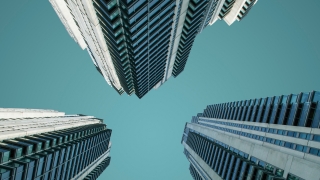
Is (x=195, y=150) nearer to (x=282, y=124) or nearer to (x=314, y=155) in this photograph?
(x=282, y=124)

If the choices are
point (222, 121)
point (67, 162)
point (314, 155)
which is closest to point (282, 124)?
point (314, 155)

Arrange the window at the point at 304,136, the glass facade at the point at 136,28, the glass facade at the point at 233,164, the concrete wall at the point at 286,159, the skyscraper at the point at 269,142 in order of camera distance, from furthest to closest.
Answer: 1. the glass facade at the point at 233,164
2. the window at the point at 304,136
3. the glass facade at the point at 136,28
4. the skyscraper at the point at 269,142
5. the concrete wall at the point at 286,159

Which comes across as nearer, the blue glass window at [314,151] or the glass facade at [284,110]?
the blue glass window at [314,151]

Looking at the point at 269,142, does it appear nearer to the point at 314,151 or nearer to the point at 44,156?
the point at 314,151

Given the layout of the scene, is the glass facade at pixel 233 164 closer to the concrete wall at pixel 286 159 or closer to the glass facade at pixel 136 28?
the concrete wall at pixel 286 159

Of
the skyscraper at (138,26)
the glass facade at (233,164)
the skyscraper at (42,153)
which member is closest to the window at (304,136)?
the glass facade at (233,164)

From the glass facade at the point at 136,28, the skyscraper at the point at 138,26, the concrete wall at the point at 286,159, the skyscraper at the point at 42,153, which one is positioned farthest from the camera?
the skyscraper at the point at 138,26
